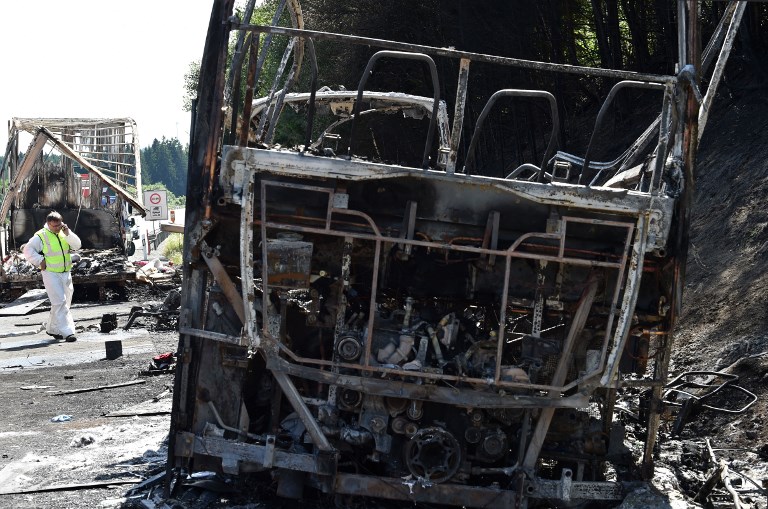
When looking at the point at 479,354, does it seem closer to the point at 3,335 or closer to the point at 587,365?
the point at 587,365

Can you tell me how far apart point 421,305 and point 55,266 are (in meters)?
8.81

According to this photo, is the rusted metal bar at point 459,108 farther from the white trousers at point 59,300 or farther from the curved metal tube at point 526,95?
the white trousers at point 59,300

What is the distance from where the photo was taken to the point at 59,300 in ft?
43.8

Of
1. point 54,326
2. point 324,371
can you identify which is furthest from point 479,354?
point 54,326

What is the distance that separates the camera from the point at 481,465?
5.84 metres

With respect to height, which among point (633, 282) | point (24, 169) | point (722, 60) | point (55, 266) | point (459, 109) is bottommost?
point (55, 266)

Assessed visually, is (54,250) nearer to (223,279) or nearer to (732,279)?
(223,279)

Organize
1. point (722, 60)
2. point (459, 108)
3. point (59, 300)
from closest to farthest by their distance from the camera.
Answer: point (459, 108) → point (722, 60) → point (59, 300)

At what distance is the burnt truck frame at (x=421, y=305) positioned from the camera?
5461mm

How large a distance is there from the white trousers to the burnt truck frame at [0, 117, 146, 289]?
653 cm

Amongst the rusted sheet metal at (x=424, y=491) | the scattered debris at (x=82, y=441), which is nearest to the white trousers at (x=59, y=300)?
the scattered debris at (x=82, y=441)

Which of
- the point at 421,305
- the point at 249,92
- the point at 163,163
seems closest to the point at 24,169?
the point at 249,92

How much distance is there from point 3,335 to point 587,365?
10.8m

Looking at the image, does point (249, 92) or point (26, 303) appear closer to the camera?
point (249, 92)
